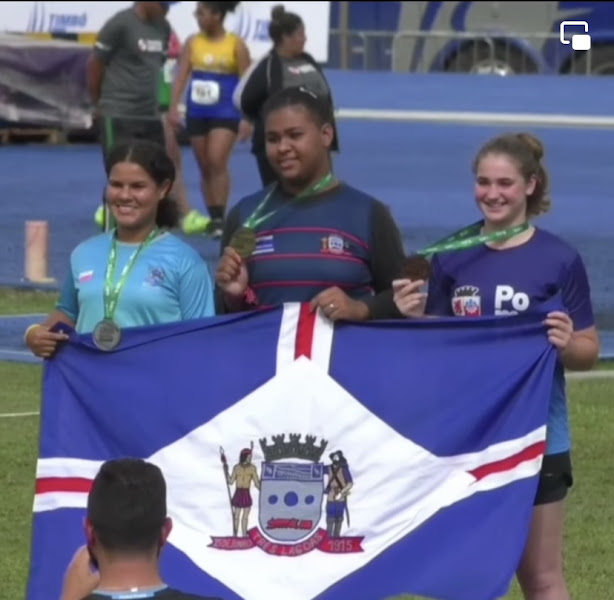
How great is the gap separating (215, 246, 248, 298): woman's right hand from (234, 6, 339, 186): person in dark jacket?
9.33 m

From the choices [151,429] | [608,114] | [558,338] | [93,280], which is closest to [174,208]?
[93,280]

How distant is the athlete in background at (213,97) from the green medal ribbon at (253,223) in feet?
35.9

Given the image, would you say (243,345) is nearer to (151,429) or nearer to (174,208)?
(151,429)

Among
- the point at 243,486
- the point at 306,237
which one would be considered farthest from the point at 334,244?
the point at 243,486

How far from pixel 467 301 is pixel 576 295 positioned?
1.01 feet

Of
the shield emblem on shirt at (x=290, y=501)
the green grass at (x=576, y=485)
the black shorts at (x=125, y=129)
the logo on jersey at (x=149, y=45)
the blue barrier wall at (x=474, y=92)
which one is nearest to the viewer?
the shield emblem on shirt at (x=290, y=501)

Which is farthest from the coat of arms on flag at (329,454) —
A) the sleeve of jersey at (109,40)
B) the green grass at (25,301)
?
the sleeve of jersey at (109,40)

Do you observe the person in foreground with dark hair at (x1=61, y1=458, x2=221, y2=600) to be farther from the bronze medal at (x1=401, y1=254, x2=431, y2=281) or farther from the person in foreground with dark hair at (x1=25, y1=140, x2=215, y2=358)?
the person in foreground with dark hair at (x1=25, y1=140, x2=215, y2=358)

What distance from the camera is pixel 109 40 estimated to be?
1641 cm

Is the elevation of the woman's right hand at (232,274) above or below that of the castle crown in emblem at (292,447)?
above

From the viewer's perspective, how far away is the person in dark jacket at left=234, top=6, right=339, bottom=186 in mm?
15547

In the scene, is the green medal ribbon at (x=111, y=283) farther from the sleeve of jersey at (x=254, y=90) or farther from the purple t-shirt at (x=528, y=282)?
the sleeve of jersey at (x=254, y=90)

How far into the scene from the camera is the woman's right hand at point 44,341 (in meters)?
6.05

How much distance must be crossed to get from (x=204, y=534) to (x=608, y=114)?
80.4ft
